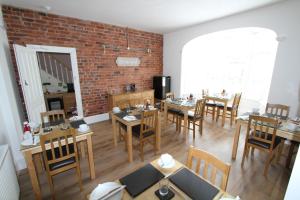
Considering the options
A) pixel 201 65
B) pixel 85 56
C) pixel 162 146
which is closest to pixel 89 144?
pixel 162 146

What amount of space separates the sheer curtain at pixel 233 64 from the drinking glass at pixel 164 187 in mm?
3976

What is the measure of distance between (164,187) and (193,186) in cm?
23

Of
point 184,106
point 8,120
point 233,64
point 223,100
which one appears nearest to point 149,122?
point 184,106

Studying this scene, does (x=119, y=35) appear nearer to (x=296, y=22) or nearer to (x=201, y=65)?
(x=201, y=65)

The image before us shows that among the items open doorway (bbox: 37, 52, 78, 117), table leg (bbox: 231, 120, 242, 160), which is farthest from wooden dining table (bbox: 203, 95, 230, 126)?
open doorway (bbox: 37, 52, 78, 117)

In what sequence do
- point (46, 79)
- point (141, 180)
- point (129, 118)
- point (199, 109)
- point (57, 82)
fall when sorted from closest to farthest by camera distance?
1. point (141, 180)
2. point (129, 118)
3. point (199, 109)
4. point (46, 79)
5. point (57, 82)

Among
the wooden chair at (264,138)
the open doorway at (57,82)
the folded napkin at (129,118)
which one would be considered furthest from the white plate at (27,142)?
the open doorway at (57,82)

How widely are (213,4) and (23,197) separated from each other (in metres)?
4.38

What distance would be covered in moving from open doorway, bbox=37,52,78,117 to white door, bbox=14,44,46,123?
1849 mm

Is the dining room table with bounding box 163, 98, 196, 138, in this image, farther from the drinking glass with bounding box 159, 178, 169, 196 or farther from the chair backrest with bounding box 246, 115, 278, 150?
the drinking glass with bounding box 159, 178, 169, 196

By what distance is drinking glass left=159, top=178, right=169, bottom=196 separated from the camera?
3.51 feet

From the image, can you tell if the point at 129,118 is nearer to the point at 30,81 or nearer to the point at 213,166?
the point at 213,166

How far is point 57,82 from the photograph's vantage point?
5.57m

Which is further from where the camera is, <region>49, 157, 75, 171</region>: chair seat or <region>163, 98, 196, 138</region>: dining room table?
<region>163, 98, 196, 138</region>: dining room table
